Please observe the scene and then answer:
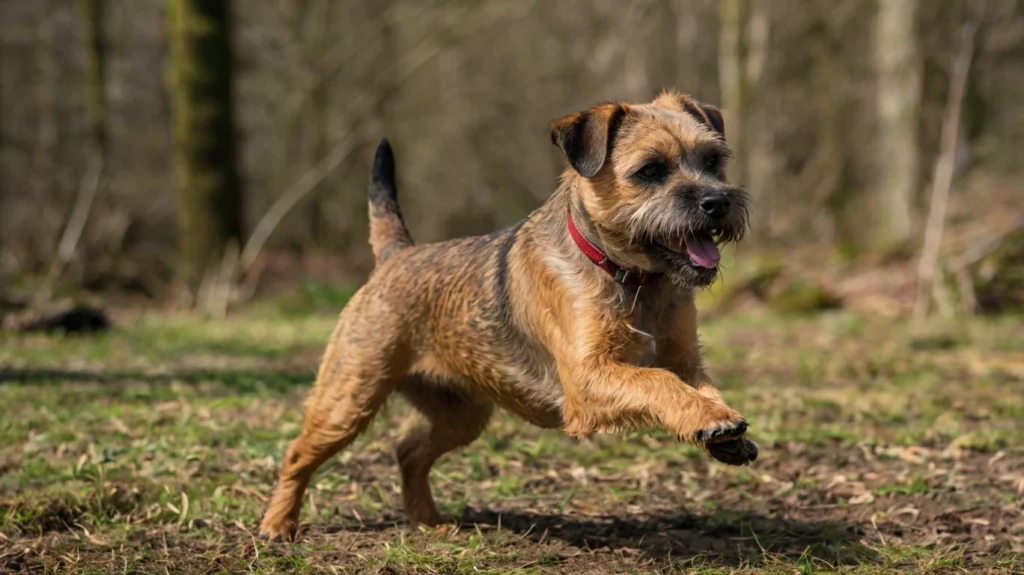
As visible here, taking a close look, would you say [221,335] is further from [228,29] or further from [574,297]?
[574,297]

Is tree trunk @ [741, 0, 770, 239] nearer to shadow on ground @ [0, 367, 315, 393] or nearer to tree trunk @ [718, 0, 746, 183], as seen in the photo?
tree trunk @ [718, 0, 746, 183]

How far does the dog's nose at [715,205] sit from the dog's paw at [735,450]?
994 mm

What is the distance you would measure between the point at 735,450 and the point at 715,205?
3.48 ft

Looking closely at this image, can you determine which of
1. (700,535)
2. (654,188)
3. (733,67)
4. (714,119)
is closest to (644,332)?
(654,188)

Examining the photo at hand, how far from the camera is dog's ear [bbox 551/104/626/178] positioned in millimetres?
4773

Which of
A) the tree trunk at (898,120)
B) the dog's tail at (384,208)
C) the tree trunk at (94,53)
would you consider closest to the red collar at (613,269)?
the dog's tail at (384,208)

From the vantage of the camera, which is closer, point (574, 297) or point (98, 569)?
point (98, 569)

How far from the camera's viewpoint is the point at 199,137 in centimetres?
1551

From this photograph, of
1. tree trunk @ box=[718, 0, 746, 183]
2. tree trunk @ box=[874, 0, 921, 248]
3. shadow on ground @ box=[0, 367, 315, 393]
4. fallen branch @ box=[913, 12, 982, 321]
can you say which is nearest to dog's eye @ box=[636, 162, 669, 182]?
shadow on ground @ box=[0, 367, 315, 393]

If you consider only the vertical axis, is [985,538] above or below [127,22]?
below

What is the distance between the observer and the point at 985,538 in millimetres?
4934

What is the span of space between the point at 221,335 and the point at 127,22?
54.7 ft

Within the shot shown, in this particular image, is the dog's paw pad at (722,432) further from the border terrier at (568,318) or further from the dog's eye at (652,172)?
the dog's eye at (652,172)

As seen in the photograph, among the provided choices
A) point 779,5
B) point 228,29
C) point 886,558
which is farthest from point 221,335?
point 779,5
